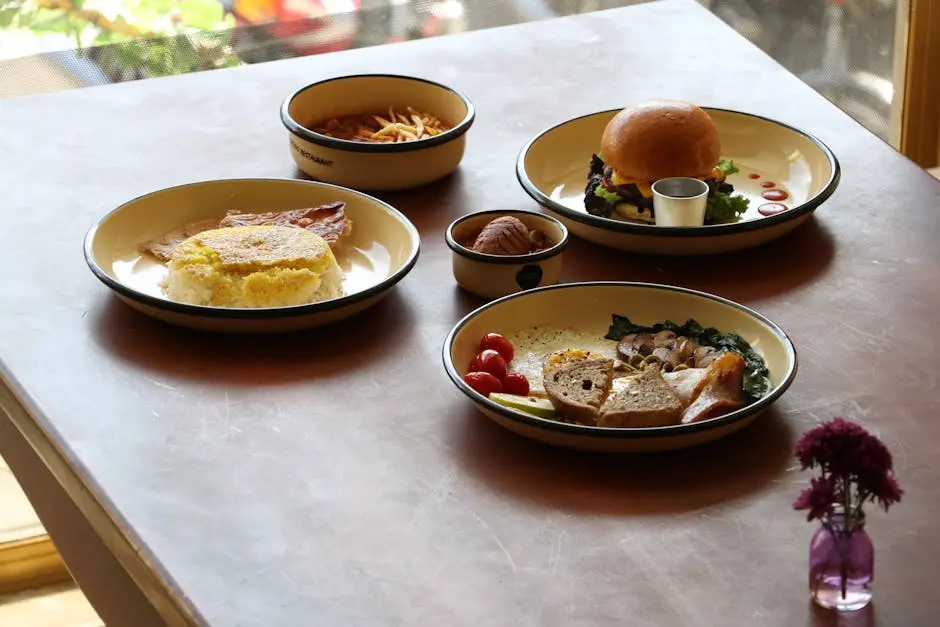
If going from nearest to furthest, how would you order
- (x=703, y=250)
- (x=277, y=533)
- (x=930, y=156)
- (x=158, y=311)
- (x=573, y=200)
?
(x=277, y=533) → (x=158, y=311) → (x=703, y=250) → (x=573, y=200) → (x=930, y=156)

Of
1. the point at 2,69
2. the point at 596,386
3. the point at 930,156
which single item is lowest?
the point at 930,156

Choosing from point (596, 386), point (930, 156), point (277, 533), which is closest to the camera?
point (277, 533)

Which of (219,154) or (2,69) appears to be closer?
(219,154)

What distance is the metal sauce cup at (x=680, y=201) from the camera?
1563 millimetres

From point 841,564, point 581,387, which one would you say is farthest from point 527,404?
point 841,564

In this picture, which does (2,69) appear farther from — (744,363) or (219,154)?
(744,363)

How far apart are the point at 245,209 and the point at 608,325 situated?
52 centimetres

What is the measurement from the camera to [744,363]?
1255mm

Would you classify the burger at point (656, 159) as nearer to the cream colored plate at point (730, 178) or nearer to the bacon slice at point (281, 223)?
the cream colored plate at point (730, 178)

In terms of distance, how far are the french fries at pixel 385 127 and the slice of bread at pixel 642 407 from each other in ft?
2.15

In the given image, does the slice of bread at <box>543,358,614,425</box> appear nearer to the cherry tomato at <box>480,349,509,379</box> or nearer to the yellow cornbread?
the cherry tomato at <box>480,349,509,379</box>

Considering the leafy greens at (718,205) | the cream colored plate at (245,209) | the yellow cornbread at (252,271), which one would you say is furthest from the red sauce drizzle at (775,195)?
the yellow cornbread at (252,271)

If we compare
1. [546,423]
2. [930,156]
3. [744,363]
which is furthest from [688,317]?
[930,156]

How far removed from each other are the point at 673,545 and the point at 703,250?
22.7 inches
